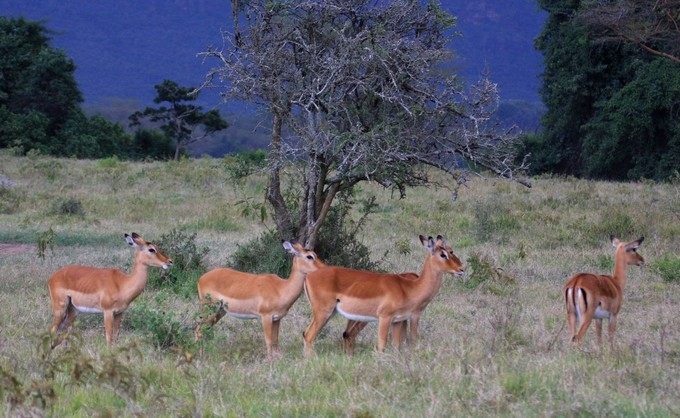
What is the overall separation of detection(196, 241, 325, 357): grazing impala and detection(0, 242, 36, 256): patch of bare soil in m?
6.73

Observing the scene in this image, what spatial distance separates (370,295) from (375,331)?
1625 mm

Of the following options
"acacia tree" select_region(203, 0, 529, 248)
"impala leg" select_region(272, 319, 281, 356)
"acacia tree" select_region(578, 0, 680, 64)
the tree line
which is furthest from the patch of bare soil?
the tree line

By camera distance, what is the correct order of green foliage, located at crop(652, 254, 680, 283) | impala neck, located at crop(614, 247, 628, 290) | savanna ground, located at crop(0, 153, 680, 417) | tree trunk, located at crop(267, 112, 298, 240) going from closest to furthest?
savanna ground, located at crop(0, 153, 680, 417) → impala neck, located at crop(614, 247, 628, 290) → tree trunk, located at crop(267, 112, 298, 240) → green foliage, located at crop(652, 254, 680, 283)

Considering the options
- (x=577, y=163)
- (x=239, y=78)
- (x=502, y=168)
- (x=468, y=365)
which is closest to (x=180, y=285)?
(x=239, y=78)

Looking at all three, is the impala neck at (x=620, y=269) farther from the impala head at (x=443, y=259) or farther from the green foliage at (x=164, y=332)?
the green foliage at (x=164, y=332)

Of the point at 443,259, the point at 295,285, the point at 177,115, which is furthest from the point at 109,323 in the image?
the point at 177,115

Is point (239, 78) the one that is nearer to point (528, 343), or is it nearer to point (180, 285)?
point (180, 285)

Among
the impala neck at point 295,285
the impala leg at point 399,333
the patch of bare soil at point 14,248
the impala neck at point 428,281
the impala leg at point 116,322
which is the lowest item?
the impala leg at point 116,322

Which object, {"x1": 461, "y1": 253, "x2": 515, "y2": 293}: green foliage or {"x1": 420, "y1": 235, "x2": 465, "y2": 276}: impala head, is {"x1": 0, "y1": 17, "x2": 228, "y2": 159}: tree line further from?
{"x1": 420, "y1": 235, "x2": 465, "y2": 276}: impala head

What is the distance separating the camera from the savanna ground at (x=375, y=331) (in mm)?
5352

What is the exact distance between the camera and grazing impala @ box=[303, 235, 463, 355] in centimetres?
737

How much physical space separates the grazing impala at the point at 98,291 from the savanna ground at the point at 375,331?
28 centimetres

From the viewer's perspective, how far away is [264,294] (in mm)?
7613

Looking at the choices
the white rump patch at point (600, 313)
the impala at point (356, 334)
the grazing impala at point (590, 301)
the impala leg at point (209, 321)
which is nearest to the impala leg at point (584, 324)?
the grazing impala at point (590, 301)
